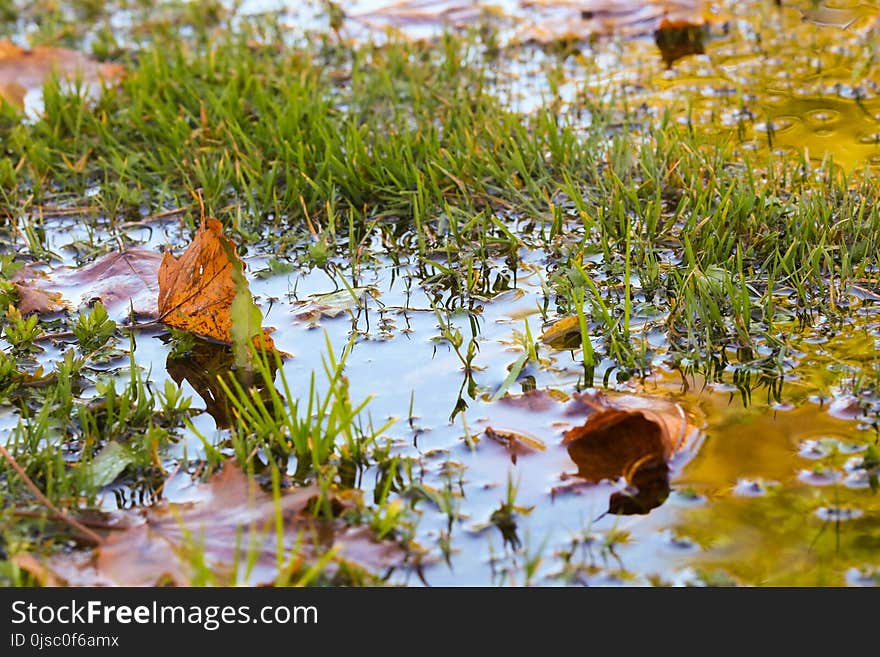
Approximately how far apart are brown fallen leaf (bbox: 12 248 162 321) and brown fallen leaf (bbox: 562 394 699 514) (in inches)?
51.1

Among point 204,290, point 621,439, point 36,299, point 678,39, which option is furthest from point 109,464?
point 678,39

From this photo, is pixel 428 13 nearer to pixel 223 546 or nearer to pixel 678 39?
pixel 678 39

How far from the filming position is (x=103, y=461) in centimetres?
216

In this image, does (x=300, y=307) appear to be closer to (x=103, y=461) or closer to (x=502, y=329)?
(x=502, y=329)

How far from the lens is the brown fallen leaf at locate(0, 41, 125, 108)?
4384mm

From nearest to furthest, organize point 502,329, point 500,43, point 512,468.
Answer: point 512,468 < point 502,329 < point 500,43

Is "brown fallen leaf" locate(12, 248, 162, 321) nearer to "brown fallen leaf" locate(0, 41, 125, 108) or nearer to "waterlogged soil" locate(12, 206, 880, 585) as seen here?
"waterlogged soil" locate(12, 206, 880, 585)

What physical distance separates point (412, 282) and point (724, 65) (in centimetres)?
213

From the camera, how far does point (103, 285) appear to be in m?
3.00

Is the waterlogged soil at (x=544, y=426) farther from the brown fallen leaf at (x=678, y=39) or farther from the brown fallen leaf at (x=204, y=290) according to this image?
the brown fallen leaf at (x=678, y=39)

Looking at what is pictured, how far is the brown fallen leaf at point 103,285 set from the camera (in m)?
2.86

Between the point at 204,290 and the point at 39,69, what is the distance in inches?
98.0

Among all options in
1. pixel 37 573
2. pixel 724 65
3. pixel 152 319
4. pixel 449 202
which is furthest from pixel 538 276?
pixel 724 65

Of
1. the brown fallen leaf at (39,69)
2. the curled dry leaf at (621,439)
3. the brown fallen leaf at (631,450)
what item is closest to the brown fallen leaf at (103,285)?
the curled dry leaf at (621,439)
